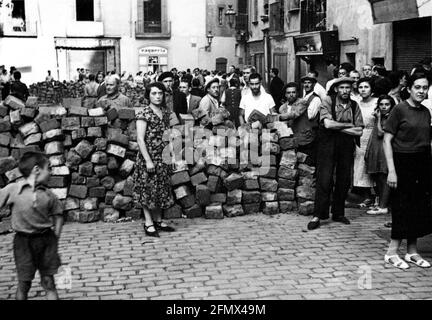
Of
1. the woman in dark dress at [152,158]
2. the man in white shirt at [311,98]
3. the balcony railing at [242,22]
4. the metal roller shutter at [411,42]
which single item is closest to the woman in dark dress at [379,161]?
the man in white shirt at [311,98]

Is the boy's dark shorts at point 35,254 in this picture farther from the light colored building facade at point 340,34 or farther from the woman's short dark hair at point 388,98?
the light colored building facade at point 340,34

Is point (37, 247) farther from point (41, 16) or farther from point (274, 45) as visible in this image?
point (41, 16)

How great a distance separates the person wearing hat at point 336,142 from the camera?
834 cm

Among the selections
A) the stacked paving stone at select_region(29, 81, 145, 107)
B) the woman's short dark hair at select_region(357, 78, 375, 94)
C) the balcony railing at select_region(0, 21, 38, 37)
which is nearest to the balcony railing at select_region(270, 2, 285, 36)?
the stacked paving stone at select_region(29, 81, 145, 107)

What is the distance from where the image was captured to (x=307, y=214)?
9.25 m

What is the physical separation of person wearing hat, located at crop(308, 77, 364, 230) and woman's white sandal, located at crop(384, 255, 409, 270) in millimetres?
1571

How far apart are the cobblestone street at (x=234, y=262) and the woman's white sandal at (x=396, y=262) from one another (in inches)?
3.2

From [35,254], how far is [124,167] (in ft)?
12.8

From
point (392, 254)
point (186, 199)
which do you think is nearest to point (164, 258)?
point (186, 199)

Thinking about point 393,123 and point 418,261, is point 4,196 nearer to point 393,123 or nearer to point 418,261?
point 393,123

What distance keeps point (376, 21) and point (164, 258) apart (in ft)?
44.4

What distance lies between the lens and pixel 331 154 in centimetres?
837

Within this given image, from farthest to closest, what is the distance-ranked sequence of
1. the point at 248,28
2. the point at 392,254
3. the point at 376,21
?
the point at 248,28
the point at 376,21
the point at 392,254

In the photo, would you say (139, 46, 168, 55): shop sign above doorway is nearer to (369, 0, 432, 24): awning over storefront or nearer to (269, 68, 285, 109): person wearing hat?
(369, 0, 432, 24): awning over storefront
